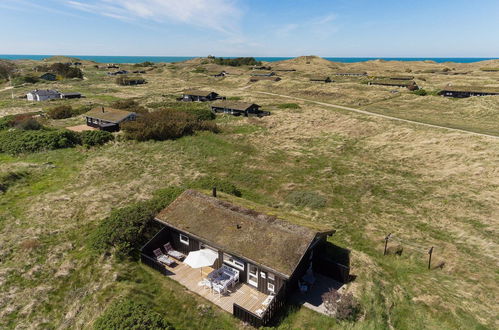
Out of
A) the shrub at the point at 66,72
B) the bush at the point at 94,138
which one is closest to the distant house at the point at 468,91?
the bush at the point at 94,138

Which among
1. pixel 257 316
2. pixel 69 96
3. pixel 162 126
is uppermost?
pixel 69 96

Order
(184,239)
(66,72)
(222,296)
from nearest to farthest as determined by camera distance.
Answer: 1. (222,296)
2. (184,239)
3. (66,72)

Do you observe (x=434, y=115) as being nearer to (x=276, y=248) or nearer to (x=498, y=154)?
(x=498, y=154)

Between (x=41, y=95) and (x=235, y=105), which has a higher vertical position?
(x=41, y=95)

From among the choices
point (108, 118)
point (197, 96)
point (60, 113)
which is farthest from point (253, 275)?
point (197, 96)

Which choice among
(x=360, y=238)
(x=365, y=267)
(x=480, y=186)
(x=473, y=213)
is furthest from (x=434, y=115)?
(x=365, y=267)

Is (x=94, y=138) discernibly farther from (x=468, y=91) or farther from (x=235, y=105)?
(x=468, y=91)

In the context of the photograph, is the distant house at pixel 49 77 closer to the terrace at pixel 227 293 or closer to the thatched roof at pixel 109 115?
the thatched roof at pixel 109 115
